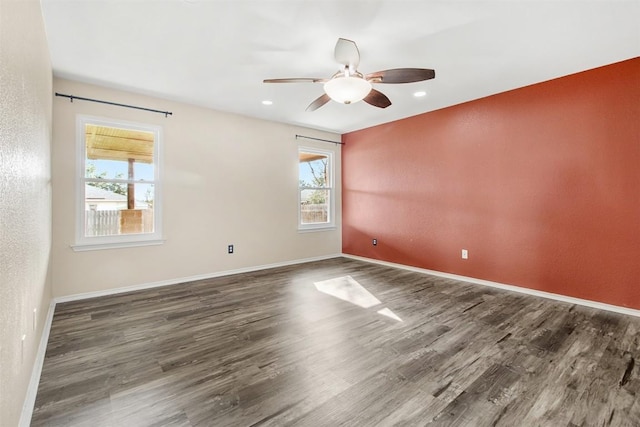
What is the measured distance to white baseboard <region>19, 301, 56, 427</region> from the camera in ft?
5.05

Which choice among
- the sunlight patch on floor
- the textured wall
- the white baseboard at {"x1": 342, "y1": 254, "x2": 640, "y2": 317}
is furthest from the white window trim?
the textured wall

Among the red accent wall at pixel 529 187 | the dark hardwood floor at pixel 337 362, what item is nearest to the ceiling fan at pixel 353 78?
the red accent wall at pixel 529 187

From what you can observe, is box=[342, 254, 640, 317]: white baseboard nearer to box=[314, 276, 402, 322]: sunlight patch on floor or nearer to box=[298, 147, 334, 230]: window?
box=[314, 276, 402, 322]: sunlight patch on floor

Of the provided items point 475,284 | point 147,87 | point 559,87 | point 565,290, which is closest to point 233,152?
point 147,87

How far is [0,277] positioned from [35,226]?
1.15 m

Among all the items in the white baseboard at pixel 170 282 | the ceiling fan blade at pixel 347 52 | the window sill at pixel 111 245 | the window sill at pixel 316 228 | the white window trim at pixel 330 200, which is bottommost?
the white baseboard at pixel 170 282

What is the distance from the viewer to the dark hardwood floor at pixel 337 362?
5.36ft

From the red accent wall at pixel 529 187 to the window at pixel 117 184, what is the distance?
373 centimetres

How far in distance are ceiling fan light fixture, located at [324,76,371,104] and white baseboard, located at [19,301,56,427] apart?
2882 millimetres

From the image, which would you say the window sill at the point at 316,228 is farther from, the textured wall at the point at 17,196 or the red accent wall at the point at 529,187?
the textured wall at the point at 17,196

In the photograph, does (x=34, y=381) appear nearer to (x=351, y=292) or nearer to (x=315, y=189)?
(x=351, y=292)

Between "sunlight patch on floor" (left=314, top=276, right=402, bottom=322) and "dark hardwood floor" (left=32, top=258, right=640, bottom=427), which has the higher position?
"sunlight patch on floor" (left=314, top=276, right=402, bottom=322)

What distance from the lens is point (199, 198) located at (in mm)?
4398

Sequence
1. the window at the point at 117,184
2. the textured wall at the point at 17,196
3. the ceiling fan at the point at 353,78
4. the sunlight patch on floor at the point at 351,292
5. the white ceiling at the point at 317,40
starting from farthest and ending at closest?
1. the window at the point at 117,184
2. the sunlight patch on floor at the point at 351,292
3. the ceiling fan at the point at 353,78
4. the white ceiling at the point at 317,40
5. the textured wall at the point at 17,196
